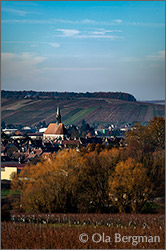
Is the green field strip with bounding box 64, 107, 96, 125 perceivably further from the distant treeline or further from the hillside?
the distant treeline

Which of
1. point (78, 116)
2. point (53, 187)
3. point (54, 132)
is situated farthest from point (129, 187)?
point (54, 132)

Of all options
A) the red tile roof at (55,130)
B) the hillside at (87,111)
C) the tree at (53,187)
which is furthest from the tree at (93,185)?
the red tile roof at (55,130)

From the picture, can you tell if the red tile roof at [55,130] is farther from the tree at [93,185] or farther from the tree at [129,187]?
the tree at [129,187]

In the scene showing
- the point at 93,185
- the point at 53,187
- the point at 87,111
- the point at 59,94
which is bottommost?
the point at 93,185

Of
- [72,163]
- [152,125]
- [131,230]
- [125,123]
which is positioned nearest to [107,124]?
[125,123]

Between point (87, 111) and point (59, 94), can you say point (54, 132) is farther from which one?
point (59, 94)

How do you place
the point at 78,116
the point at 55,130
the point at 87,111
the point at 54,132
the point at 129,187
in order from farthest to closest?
the point at 54,132
the point at 55,130
the point at 87,111
the point at 78,116
the point at 129,187

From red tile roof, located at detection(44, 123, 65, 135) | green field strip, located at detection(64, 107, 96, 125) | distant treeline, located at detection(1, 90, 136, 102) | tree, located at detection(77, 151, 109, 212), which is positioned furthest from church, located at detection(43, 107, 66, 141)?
tree, located at detection(77, 151, 109, 212)

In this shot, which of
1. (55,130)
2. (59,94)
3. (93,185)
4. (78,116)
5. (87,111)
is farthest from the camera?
(55,130)
